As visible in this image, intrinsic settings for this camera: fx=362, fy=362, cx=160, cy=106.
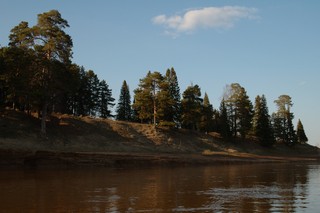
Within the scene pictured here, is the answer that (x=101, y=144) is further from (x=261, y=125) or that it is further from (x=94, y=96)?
(x=261, y=125)

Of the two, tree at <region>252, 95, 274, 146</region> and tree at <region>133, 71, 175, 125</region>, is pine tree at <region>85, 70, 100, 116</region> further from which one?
tree at <region>252, 95, 274, 146</region>

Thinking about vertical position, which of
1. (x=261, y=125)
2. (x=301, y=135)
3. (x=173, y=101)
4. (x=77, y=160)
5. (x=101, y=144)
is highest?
(x=173, y=101)

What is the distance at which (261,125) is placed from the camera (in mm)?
86625

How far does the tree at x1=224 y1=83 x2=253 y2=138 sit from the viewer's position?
84875 mm

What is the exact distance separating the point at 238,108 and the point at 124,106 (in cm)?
3018

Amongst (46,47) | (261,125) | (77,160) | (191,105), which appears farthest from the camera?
(261,125)

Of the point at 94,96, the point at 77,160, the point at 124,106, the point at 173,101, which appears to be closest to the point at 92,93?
the point at 94,96

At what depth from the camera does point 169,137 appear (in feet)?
220

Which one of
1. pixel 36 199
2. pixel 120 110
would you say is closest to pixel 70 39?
pixel 36 199

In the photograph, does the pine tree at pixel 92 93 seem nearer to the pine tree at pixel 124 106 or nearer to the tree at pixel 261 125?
the pine tree at pixel 124 106

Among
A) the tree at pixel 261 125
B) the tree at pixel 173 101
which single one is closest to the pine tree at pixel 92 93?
the tree at pixel 173 101

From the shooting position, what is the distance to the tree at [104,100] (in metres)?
87.7

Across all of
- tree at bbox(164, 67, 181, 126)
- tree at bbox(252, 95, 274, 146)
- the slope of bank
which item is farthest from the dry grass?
tree at bbox(252, 95, 274, 146)

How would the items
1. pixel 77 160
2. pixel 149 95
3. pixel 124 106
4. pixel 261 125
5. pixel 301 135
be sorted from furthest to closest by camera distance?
pixel 301 135 → pixel 124 106 → pixel 261 125 → pixel 149 95 → pixel 77 160
